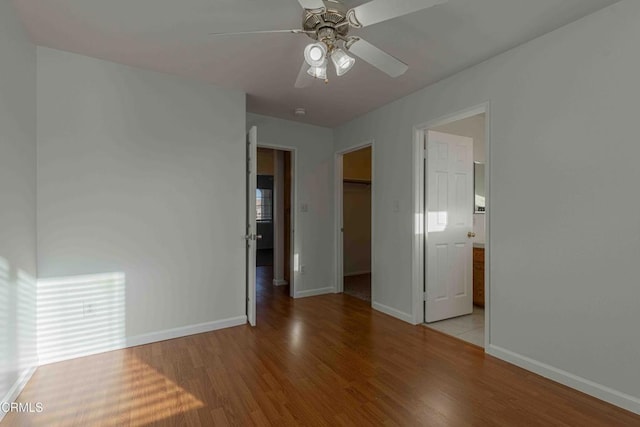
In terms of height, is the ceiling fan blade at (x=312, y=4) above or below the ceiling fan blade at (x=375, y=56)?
above

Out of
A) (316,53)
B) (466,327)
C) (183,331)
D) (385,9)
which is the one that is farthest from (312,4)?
(466,327)

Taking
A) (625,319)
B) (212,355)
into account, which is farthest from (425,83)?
(212,355)

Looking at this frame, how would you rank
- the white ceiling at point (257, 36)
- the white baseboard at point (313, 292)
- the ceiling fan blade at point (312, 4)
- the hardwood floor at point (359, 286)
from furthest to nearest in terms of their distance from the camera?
the hardwood floor at point (359, 286), the white baseboard at point (313, 292), the white ceiling at point (257, 36), the ceiling fan blade at point (312, 4)

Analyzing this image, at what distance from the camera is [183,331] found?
3.01 m

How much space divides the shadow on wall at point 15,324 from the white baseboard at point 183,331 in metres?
→ 0.69

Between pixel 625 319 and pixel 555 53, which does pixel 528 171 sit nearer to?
pixel 555 53

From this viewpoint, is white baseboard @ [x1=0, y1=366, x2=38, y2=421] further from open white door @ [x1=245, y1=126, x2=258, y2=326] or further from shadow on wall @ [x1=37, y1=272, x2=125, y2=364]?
open white door @ [x1=245, y1=126, x2=258, y2=326]

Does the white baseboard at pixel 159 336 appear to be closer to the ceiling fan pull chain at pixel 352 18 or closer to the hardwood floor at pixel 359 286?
the hardwood floor at pixel 359 286

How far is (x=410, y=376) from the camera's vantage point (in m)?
2.27

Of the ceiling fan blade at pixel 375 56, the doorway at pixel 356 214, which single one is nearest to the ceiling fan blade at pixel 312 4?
the ceiling fan blade at pixel 375 56

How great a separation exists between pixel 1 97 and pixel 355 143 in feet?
11.3

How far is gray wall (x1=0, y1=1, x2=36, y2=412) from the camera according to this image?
1.86 m

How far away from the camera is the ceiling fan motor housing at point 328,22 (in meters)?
1.70

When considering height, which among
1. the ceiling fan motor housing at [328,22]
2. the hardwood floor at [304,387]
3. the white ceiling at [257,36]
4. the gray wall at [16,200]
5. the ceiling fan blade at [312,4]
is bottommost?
the hardwood floor at [304,387]
